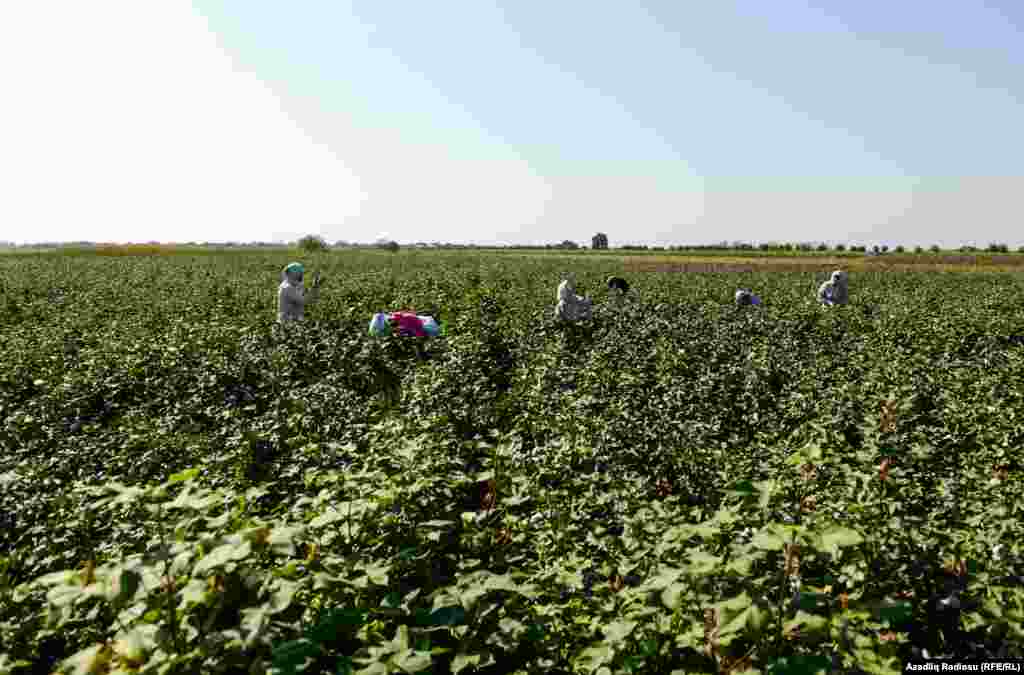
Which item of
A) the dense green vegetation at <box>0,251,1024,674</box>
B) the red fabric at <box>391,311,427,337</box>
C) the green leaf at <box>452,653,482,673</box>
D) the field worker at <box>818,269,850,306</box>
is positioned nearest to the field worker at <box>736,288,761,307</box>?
the field worker at <box>818,269,850,306</box>

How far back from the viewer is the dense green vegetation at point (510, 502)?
229 cm

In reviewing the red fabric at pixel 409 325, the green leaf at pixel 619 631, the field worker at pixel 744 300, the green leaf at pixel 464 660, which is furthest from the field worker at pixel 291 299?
the field worker at pixel 744 300

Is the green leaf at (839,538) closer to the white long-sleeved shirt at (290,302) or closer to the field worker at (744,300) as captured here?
the white long-sleeved shirt at (290,302)

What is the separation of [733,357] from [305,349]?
308 inches

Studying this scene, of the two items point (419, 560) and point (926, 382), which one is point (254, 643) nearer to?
point (419, 560)

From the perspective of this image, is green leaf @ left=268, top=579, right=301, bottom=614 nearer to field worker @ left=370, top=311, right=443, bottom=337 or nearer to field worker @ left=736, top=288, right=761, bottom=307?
field worker @ left=370, top=311, right=443, bottom=337

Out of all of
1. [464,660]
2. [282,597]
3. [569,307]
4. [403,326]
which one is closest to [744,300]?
[569,307]

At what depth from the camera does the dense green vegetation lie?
7.50ft

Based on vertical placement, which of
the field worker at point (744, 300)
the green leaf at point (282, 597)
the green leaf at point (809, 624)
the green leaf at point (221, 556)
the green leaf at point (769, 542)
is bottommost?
the green leaf at point (809, 624)

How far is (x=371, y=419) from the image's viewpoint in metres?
8.27

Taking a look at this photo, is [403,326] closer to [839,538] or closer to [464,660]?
[464,660]

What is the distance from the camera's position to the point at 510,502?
3.61 metres

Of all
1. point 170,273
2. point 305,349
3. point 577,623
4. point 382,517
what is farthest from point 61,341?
point 170,273

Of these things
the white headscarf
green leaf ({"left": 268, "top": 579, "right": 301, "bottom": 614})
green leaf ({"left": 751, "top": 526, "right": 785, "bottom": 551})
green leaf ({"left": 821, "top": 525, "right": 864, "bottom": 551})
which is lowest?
green leaf ({"left": 268, "top": 579, "right": 301, "bottom": 614})
